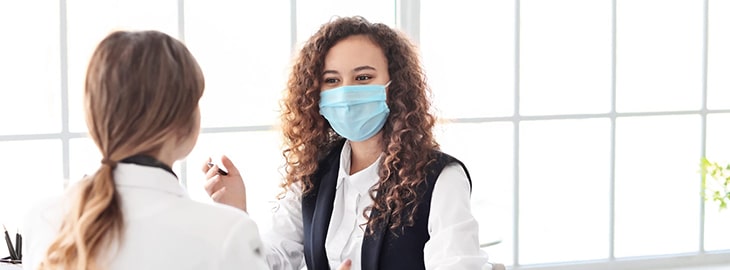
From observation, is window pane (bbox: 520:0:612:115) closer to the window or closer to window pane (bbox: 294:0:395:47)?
the window

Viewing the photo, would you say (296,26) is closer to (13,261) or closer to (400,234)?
(400,234)

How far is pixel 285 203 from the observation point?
2.41m

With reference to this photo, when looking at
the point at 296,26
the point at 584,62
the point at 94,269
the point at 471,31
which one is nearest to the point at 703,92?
the point at 584,62

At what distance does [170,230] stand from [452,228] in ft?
2.90

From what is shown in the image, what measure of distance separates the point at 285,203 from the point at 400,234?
1.14 feet

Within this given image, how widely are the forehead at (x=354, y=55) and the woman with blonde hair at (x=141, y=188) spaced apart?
85cm

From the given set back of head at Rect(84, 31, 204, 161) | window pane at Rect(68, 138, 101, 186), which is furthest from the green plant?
back of head at Rect(84, 31, 204, 161)

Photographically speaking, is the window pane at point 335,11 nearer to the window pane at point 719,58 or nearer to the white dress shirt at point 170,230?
the window pane at point 719,58

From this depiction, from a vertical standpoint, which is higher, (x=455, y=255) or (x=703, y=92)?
(x=703, y=92)

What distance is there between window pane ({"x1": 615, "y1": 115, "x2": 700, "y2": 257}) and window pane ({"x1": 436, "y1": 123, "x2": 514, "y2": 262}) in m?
0.39

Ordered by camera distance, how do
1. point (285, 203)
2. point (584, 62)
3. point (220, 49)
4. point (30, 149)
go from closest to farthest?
point (285, 203) < point (30, 149) < point (220, 49) < point (584, 62)

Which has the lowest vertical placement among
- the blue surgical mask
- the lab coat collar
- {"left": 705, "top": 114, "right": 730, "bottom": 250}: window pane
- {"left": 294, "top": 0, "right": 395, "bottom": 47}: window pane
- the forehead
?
{"left": 705, "top": 114, "right": 730, "bottom": 250}: window pane

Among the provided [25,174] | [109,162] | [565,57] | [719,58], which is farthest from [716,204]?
[109,162]

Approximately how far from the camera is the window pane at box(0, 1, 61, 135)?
2547 millimetres
